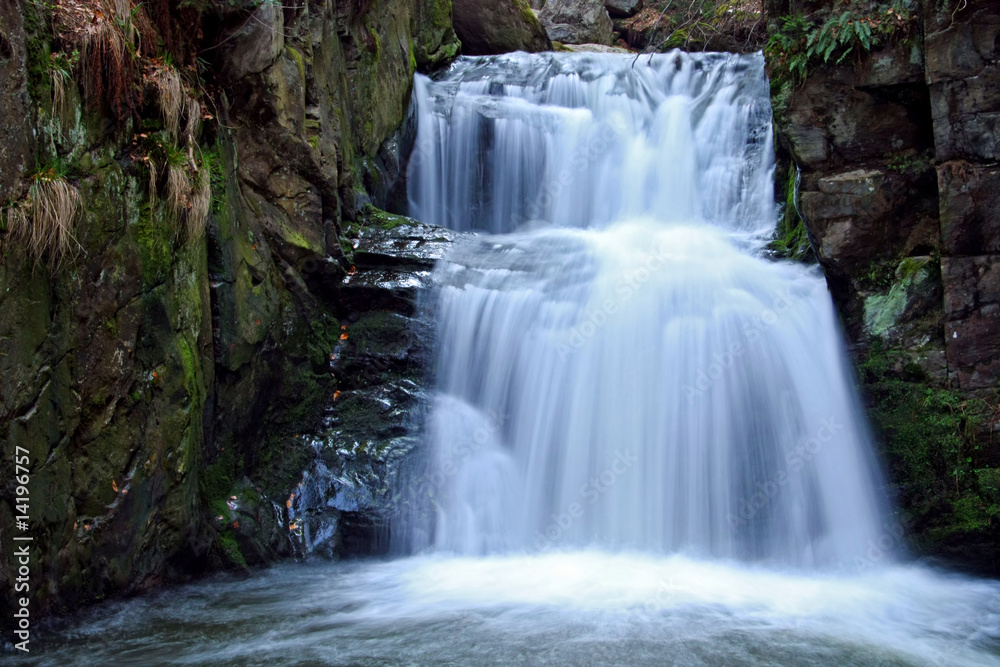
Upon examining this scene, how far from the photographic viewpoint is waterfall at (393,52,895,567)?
625 centimetres

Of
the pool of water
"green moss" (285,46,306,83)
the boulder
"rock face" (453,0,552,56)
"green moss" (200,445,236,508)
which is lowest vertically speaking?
the pool of water

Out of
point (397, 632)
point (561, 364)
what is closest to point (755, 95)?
point (561, 364)

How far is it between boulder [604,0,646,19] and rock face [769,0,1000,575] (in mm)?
11689

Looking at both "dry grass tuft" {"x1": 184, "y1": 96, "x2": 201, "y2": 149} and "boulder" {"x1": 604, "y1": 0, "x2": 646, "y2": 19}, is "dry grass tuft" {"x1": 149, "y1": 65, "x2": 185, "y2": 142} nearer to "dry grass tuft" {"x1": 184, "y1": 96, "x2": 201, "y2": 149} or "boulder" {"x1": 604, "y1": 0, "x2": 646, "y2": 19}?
"dry grass tuft" {"x1": 184, "y1": 96, "x2": 201, "y2": 149}

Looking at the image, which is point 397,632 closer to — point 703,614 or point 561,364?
point 703,614

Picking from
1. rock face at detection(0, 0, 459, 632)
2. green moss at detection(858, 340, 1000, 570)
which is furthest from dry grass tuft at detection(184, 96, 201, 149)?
green moss at detection(858, 340, 1000, 570)

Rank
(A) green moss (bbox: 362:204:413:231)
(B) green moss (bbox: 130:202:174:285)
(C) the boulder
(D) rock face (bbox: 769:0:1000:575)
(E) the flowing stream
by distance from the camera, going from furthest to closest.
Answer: (C) the boulder, (A) green moss (bbox: 362:204:413:231), (D) rock face (bbox: 769:0:1000:575), (B) green moss (bbox: 130:202:174:285), (E) the flowing stream

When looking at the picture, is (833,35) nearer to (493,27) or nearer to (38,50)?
(38,50)

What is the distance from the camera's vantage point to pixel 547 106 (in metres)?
11.1

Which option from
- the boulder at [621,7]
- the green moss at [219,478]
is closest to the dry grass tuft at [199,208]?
the green moss at [219,478]

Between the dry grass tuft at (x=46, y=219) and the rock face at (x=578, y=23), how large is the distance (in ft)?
47.3

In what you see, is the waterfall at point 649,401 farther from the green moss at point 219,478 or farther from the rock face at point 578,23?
the rock face at point 578,23

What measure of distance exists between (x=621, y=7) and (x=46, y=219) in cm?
1681

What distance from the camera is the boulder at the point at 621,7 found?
18.2 m
